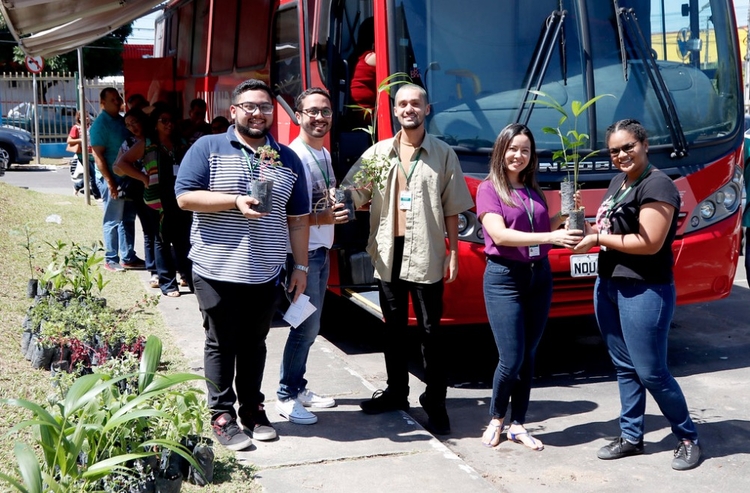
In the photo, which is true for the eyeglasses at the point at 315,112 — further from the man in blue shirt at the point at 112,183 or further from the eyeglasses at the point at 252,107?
the man in blue shirt at the point at 112,183

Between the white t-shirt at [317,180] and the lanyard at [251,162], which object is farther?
the white t-shirt at [317,180]

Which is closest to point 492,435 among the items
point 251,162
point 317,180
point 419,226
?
point 419,226

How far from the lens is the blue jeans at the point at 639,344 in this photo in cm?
474

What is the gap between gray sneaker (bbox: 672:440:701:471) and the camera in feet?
16.0

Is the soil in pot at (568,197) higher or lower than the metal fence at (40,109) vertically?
lower

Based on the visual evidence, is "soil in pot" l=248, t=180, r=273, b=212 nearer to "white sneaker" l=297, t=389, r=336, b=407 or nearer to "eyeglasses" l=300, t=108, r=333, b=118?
"eyeglasses" l=300, t=108, r=333, b=118

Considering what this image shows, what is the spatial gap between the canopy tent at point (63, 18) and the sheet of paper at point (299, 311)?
4175mm

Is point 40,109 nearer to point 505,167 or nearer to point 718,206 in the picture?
point 718,206

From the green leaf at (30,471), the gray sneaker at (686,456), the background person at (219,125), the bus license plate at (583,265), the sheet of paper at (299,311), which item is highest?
the background person at (219,125)

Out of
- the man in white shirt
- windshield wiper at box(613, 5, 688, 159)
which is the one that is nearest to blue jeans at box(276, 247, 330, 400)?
the man in white shirt

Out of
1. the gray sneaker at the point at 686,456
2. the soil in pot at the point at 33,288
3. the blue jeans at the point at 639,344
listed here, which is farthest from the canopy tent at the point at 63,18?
the gray sneaker at the point at 686,456

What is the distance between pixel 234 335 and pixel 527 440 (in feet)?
5.83

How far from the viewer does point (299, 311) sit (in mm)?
5176

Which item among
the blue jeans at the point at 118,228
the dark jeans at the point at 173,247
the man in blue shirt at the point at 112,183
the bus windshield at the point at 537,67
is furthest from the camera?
the blue jeans at the point at 118,228
